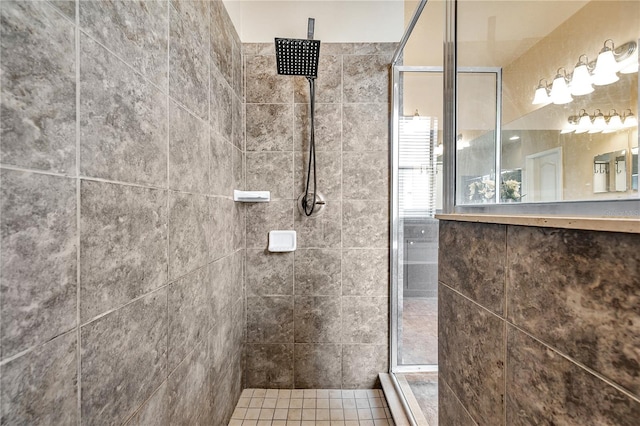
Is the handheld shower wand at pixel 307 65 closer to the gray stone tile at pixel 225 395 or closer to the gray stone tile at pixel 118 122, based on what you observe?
the gray stone tile at pixel 118 122

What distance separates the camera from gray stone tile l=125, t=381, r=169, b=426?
2.39 feet

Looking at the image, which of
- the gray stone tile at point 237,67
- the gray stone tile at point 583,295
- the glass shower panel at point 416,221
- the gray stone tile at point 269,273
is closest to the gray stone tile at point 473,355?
the gray stone tile at point 583,295

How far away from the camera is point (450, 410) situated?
0.90m

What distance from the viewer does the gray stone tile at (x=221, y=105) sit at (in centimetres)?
126

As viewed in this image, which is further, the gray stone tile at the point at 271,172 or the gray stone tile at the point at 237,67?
the gray stone tile at the point at 271,172

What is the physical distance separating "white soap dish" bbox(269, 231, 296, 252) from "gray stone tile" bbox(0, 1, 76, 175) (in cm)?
125

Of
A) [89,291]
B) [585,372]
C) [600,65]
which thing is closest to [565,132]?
[600,65]

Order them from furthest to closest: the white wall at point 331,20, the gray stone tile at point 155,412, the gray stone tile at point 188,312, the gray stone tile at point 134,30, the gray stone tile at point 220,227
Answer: the white wall at point 331,20, the gray stone tile at point 220,227, the gray stone tile at point 188,312, the gray stone tile at point 155,412, the gray stone tile at point 134,30

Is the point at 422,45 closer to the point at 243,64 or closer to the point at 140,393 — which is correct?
the point at 243,64

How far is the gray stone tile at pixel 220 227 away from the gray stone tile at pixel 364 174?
72 cm

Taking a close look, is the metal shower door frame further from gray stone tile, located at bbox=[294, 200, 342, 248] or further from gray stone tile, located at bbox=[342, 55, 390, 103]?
gray stone tile, located at bbox=[294, 200, 342, 248]

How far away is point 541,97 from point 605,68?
0.14 meters

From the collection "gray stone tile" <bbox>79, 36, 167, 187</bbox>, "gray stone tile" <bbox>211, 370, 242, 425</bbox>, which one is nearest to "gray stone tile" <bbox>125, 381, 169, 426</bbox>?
"gray stone tile" <bbox>211, 370, 242, 425</bbox>

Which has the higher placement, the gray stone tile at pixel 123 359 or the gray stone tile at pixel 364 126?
the gray stone tile at pixel 364 126
